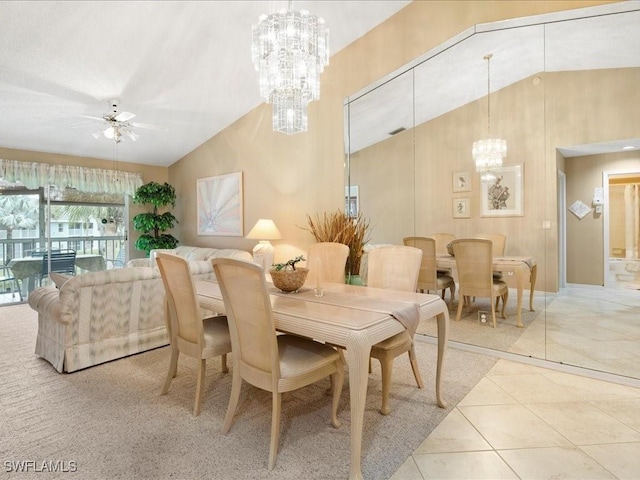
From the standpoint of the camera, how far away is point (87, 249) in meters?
6.23

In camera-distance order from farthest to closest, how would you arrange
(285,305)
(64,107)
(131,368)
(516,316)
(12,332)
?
1. (64,107)
2. (12,332)
3. (516,316)
4. (131,368)
5. (285,305)

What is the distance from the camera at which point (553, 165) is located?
2984mm

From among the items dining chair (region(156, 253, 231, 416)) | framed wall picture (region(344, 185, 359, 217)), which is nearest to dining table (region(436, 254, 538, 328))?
framed wall picture (region(344, 185, 359, 217))

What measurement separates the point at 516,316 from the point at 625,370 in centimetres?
82

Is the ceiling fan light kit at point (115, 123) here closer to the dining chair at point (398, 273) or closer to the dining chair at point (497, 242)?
the dining chair at point (398, 273)

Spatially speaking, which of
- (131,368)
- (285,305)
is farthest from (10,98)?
(285,305)

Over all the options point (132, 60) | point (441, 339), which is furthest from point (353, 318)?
point (132, 60)

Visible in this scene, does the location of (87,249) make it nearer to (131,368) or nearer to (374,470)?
(131,368)

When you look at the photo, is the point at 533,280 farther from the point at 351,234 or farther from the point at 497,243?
the point at 351,234

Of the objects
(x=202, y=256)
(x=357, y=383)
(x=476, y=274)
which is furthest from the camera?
(x=202, y=256)

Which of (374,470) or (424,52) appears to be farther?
(424,52)

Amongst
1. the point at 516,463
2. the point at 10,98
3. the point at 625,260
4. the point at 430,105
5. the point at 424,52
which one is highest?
the point at 424,52

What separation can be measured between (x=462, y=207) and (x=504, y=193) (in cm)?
39

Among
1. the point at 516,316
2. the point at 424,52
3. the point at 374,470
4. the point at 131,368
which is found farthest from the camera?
the point at 424,52
